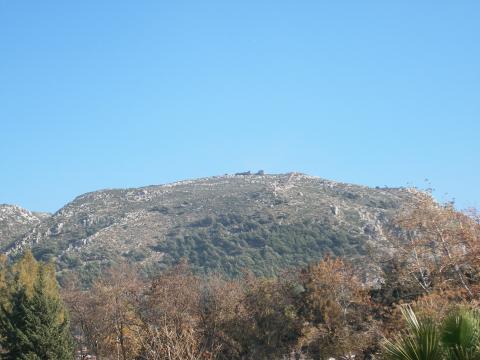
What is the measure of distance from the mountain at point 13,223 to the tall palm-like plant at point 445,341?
398 feet

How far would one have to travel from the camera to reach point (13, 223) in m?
136

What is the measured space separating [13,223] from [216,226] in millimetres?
48377

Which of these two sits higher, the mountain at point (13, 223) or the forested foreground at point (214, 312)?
the mountain at point (13, 223)

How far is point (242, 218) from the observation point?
430 feet

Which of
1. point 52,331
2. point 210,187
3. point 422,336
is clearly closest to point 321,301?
point 52,331

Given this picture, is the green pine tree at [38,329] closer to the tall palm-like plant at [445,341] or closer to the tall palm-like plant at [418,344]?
the tall palm-like plant at [418,344]

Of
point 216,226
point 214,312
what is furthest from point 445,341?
point 216,226

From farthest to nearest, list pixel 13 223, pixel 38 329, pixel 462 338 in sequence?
pixel 13 223
pixel 38 329
pixel 462 338

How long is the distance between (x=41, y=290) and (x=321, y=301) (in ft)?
64.7

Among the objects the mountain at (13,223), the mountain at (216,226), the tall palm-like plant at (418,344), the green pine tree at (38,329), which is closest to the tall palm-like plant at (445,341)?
the tall palm-like plant at (418,344)

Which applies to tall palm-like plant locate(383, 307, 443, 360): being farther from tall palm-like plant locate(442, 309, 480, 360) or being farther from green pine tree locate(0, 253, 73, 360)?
green pine tree locate(0, 253, 73, 360)

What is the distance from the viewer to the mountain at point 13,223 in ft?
412

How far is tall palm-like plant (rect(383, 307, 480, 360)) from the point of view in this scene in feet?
26.6

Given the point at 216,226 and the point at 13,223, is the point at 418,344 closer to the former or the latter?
the point at 216,226
